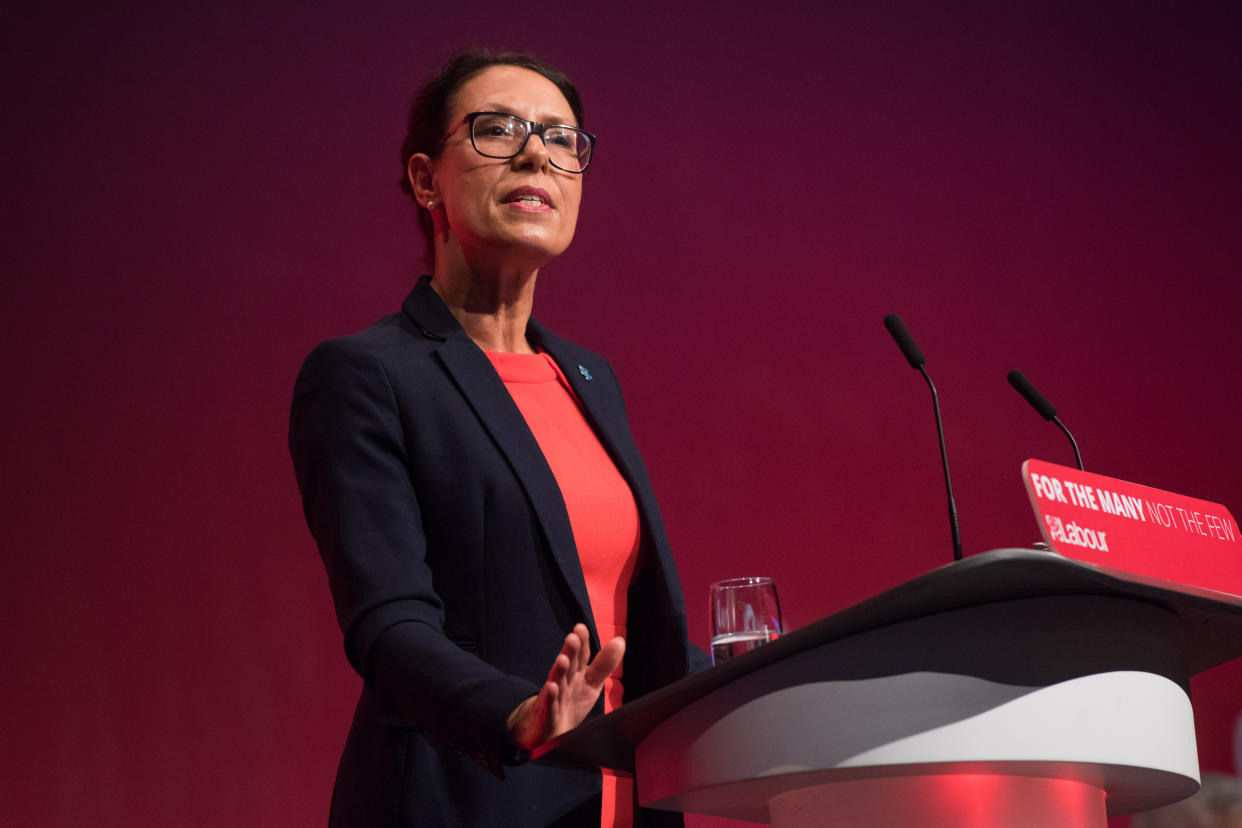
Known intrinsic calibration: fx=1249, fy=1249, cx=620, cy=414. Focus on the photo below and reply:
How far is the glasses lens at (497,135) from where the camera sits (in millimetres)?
1781

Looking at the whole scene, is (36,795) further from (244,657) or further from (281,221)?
(281,221)

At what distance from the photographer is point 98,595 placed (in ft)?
8.84

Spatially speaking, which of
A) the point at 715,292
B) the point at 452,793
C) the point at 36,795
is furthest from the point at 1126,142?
the point at 36,795

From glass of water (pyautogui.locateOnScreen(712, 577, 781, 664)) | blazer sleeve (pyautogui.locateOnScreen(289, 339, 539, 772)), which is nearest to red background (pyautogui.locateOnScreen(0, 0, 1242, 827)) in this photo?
blazer sleeve (pyautogui.locateOnScreen(289, 339, 539, 772))

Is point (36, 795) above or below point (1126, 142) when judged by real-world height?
below

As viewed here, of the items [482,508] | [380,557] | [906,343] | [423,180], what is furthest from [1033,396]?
[423,180]

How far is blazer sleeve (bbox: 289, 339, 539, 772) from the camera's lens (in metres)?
1.17

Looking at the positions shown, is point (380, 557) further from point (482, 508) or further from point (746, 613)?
point (746, 613)

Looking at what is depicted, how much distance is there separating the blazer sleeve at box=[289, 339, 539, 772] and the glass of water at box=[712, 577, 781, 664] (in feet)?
1.17

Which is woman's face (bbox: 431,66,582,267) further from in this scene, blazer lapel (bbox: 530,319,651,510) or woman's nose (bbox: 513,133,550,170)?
blazer lapel (bbox: 530,319,651,510)

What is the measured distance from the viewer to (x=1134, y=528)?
3.56ft

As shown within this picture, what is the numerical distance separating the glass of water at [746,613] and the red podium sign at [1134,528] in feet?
1.67

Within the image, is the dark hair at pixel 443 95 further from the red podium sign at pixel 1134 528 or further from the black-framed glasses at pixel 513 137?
the red podium sign at pixel 1134 528

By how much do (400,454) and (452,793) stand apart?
0.40 meters
